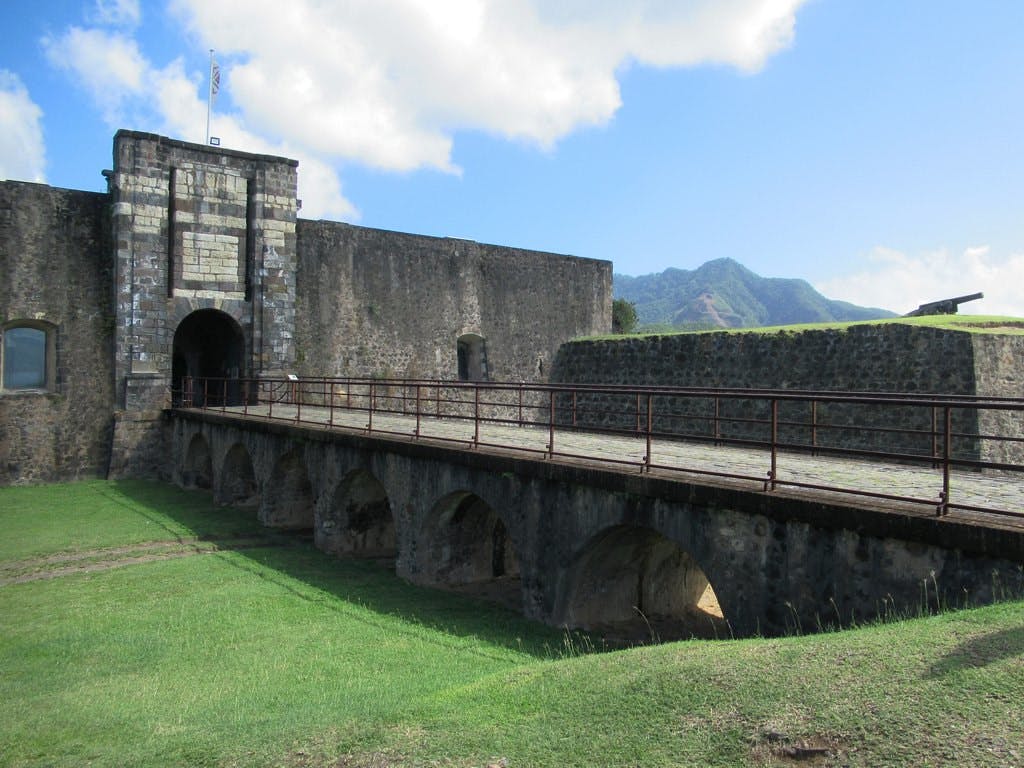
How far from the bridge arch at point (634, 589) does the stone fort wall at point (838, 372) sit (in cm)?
547

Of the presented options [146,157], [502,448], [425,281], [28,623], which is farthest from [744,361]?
[146,157]

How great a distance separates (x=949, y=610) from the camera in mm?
5402

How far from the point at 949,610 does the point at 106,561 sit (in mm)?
11126

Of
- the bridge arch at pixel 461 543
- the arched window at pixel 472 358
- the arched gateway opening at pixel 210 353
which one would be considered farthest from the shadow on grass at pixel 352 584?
the arched window at pixel 472 358

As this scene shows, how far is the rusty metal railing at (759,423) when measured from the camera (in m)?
6.54

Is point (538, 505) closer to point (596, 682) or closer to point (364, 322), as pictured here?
point (596, 682)

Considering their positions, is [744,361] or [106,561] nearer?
[106,561]

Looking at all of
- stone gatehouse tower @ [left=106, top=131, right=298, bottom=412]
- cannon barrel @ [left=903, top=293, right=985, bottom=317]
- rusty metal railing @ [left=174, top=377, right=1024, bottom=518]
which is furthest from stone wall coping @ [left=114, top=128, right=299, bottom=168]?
cannon barrel @ [left=903, top=293, right=985, bottom=317]

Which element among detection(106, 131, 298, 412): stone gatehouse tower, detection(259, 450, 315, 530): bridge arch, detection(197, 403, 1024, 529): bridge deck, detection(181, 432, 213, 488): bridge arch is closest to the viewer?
detection(197, 403, 1024, 529): bridge deck

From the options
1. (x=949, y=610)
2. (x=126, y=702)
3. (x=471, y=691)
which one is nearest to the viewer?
(x=949, y=610)

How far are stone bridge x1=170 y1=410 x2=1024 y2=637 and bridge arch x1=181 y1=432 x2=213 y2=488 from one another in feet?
14.4

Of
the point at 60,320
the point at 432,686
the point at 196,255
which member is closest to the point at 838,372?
the point at 432,686

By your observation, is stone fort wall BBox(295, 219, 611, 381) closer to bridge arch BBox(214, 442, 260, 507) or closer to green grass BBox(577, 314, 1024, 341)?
bridge arch BBox(214, 442, 260, 507)

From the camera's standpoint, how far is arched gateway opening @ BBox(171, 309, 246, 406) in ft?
72.4
